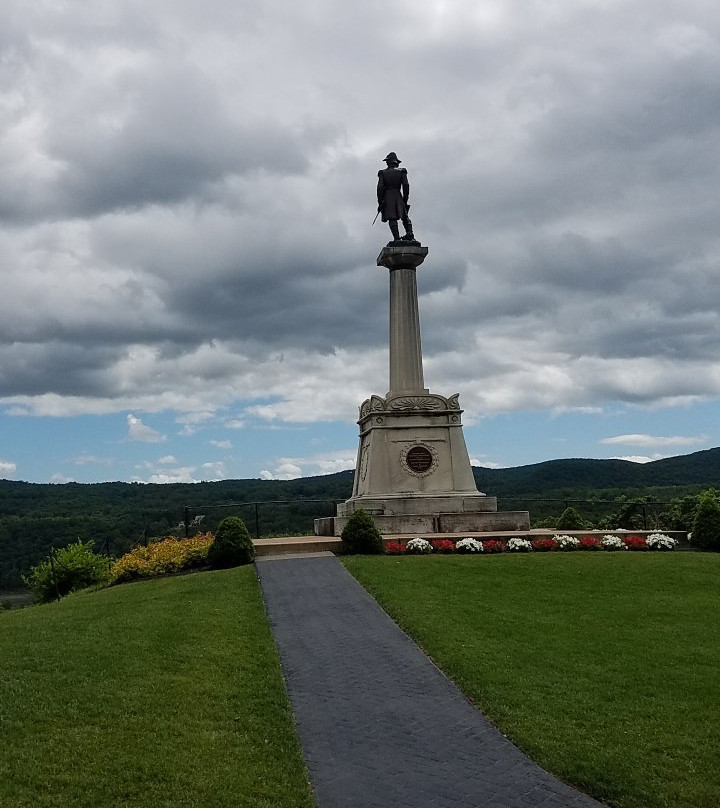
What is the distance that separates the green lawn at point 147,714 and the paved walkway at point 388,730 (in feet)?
1.05

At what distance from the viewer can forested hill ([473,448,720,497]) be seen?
62.1 metres

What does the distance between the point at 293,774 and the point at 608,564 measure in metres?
12.3

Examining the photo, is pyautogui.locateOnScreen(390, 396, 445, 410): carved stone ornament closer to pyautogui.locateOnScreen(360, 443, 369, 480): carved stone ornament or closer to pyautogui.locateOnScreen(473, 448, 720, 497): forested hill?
pyautogui.locateOnScreen(360, 443, 369, 480): carved stone ornament

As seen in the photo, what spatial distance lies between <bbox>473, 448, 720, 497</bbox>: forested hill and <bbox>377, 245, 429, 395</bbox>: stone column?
33565 mm

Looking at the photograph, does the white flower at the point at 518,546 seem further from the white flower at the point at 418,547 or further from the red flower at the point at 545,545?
the white flower at the point at 418,547

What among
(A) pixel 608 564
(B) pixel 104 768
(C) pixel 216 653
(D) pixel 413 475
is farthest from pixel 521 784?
(D) pixel 413 475

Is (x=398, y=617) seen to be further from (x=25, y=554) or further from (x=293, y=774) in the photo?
(x=25, y=554)

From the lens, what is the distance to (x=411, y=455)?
24.7m

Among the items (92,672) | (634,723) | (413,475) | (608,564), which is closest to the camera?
(634,723)

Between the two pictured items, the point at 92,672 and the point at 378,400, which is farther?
the point at 378,400

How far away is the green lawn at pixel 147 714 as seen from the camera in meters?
6.45

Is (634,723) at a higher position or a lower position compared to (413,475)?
lower

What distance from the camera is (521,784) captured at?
6941 millimetres

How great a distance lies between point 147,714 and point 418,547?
12.2 meters
